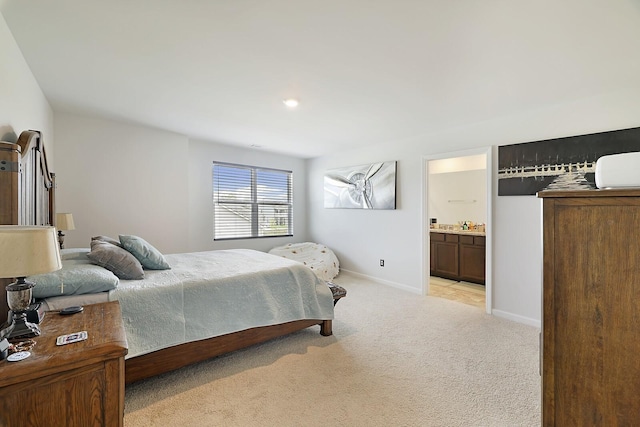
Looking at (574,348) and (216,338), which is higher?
(574,348)

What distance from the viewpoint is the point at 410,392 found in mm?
2020

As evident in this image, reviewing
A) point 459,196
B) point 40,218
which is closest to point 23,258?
point 40,218

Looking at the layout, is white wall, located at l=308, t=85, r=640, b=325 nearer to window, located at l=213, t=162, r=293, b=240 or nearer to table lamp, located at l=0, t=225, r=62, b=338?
window, located at l=213, t=162, r=293, b=240

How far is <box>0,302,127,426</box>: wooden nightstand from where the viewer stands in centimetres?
99

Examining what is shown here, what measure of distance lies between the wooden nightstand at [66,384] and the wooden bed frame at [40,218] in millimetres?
625

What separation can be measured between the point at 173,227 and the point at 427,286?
383 centimetres

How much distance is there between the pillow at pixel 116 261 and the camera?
220cm

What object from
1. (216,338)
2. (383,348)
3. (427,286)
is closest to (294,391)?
(216,338)

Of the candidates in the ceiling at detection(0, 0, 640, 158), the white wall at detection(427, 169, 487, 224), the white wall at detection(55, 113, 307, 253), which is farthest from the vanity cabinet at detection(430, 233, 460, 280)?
the white wall at detection(55, 113, 307, 253)

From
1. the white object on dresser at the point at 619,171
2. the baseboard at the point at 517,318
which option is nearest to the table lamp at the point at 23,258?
the white object on dresser at the point at 619,171

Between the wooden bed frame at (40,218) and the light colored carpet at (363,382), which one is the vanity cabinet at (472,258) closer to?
the light colored carpet at (363,382)

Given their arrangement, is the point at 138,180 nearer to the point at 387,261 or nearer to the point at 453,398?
the point at 387,261

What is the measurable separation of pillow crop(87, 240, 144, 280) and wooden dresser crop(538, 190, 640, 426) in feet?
8.41

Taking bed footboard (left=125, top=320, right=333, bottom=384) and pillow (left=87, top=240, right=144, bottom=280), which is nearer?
bed footboard (left=125, top=320, right=333, bottom=384)
